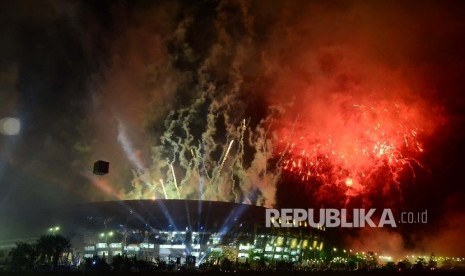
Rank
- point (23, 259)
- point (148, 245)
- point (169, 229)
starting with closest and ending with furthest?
point (23, 259)
point (169, 229)
point (148, 245)

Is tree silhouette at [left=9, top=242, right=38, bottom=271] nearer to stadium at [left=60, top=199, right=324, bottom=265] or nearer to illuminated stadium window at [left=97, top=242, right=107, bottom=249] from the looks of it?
stadium at [left=60, top=199, right=324, bottom=265]

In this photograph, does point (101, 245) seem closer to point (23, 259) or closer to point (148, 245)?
point (148, 245)

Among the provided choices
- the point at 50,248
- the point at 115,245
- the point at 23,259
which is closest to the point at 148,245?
the point at 115,245

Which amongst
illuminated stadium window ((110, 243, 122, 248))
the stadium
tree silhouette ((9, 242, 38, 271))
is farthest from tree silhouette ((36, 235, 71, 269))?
illuminated stadium window ((110, 243, 122, 248))

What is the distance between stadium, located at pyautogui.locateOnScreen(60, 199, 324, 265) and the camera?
76.2 m

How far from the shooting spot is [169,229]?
77.6 m

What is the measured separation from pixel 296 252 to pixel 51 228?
44453 mm

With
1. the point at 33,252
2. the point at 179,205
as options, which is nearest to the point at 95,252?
the point at 179,205

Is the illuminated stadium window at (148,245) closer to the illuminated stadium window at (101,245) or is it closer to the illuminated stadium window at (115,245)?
the illuminated stadium window at (115,245)

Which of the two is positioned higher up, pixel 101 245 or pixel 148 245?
pixel 148 245

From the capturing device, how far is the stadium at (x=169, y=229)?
76250 millimetres

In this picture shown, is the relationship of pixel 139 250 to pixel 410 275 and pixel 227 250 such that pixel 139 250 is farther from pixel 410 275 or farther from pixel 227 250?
pixel 410 275

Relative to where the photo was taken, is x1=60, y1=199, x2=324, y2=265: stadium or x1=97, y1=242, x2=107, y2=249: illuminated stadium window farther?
x1=97, y1=242, x2=107, y2=249: illuminated stadium window

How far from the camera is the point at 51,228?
82.3 meters
